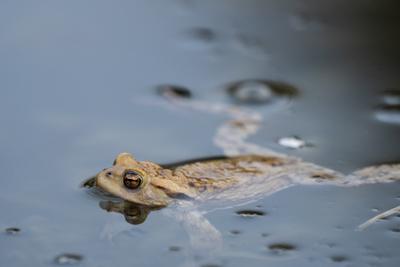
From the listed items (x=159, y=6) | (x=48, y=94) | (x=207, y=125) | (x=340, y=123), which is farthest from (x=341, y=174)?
(x=159, y=6)

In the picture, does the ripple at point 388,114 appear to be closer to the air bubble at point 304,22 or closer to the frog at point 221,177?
the frog at point 221,177

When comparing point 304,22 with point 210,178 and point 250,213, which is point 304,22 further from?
point 250,213

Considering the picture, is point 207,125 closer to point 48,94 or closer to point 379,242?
point 48,94

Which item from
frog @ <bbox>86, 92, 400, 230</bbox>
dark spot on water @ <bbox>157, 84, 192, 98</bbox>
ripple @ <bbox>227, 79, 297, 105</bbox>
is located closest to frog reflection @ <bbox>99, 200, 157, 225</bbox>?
frog @ <bbox>86, 92, 400, 230</bbox>

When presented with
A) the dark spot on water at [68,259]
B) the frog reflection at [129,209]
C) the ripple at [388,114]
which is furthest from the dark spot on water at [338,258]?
the ripple at [388,114]

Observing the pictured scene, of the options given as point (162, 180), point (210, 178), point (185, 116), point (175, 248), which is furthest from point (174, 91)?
point (175, 248)

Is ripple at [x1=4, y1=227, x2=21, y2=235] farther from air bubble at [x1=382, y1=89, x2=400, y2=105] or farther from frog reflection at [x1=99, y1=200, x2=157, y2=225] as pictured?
air bubble at [x1=382, y1=89, x2=400, y2=105]
